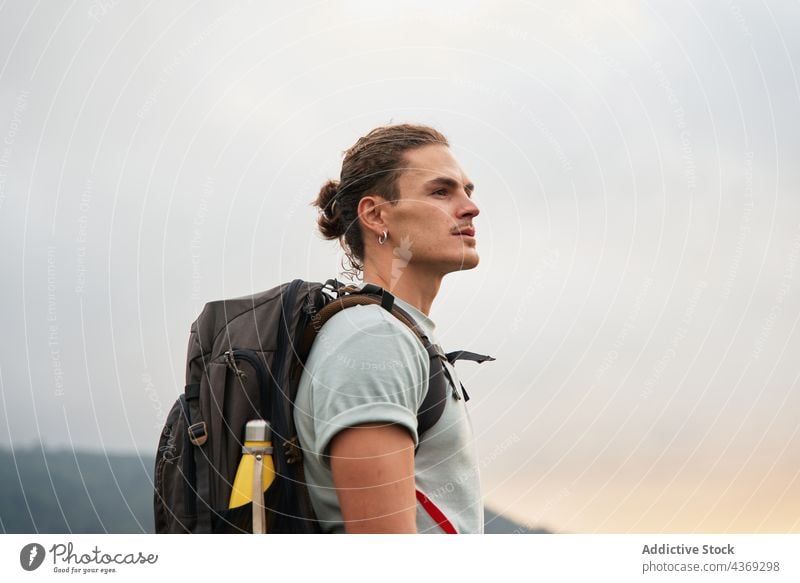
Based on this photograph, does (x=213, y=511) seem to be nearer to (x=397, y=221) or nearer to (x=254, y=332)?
(x=254, y=332)

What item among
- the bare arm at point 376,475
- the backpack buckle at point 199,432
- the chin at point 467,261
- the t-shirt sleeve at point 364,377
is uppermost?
the chin at point 467,261

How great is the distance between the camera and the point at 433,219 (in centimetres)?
286

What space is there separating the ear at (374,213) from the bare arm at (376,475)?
102cm

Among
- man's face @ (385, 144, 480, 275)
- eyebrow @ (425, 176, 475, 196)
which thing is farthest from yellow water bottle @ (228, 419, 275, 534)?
eyebrow @ (425, 176, 475, 196)

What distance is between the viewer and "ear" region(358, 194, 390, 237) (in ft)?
9.64

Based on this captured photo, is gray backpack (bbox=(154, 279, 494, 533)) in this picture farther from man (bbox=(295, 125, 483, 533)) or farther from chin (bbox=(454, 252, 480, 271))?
chin (bbox=(454, 252, 480, 271))

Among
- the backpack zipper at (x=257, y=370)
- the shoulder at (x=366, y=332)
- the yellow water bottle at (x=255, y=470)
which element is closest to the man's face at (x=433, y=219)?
the shoulder at (x=366, y=332)

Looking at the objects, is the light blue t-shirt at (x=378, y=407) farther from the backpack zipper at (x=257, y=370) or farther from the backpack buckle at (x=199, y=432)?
the backpack buckle at (x=199, y=432)

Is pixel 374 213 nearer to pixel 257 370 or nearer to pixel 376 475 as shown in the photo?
pixel 257 370

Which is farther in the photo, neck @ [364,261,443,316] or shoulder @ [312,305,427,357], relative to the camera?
neck @ [364,261,443,316]

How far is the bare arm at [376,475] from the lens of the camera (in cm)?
209

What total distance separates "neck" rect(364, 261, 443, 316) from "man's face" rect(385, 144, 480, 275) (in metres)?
0.04
